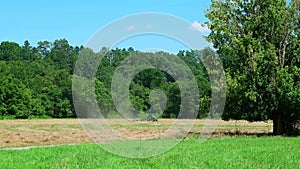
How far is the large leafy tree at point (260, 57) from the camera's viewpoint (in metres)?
29.4

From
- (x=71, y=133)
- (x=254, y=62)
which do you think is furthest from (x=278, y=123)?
(x=71, y=133)

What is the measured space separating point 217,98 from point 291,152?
524 inches

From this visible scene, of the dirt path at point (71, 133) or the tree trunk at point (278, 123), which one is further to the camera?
the tree trunk at point (278, 123)

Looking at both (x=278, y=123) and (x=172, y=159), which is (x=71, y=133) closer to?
(x=278, y=123)

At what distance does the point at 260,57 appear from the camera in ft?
95.8

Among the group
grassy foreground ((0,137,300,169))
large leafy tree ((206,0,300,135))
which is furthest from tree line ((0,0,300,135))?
grassy foreground ((0,137,300,169))

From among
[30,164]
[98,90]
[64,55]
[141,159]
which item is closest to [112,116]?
[98,90]

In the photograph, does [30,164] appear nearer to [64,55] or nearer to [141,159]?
[141,159]

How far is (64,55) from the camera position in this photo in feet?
437

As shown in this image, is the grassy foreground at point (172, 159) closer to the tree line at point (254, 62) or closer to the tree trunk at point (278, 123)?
the tree line at point (254, 62)

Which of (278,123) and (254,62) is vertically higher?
(254,62)

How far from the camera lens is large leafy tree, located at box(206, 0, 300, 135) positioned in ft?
96.5

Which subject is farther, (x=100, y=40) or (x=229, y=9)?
(x=229, y=9)

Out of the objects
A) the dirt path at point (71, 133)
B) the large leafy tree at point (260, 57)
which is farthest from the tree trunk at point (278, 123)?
the dirt path at point (71, 133)
